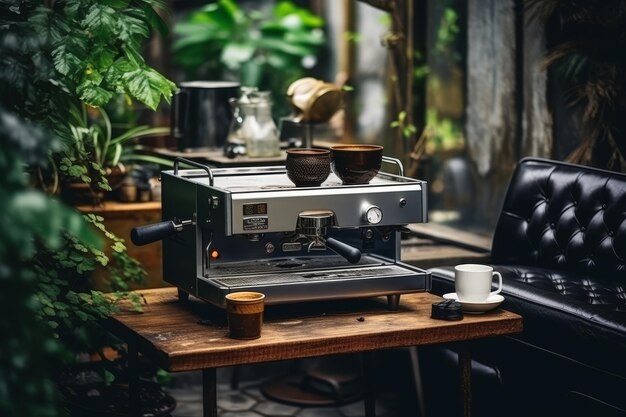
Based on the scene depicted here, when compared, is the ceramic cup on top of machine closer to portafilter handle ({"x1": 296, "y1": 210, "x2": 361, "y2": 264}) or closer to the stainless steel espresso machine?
the stainless steel espresso machine

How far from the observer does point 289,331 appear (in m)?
3.20

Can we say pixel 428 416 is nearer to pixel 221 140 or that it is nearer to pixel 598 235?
pixel 598 235

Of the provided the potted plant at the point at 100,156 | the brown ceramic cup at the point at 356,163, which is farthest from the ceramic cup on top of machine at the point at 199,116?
the brown ceramic cup at the point at 356,163

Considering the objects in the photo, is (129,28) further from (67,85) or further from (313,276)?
(313,276)

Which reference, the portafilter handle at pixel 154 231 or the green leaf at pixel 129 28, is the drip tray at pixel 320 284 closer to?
the portafilter handle at pixel 154 231

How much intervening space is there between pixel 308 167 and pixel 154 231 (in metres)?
0.50

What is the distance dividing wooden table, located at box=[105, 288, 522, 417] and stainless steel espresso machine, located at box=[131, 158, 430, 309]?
8cm

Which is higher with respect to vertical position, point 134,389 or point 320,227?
point 320,227

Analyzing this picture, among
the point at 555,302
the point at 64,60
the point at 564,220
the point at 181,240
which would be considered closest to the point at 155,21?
the point at 64,60

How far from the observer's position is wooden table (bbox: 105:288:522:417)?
3.02m

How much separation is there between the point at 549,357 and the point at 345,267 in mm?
870

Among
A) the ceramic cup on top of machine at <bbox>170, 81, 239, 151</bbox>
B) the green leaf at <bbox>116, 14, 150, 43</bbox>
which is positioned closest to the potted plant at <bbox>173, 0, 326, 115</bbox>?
the ceramic cup on top of machine at <bbox>170, 81, 239, 151</bbox>

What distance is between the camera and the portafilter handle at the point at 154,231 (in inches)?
129

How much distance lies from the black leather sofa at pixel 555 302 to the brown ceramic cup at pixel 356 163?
882 mm
